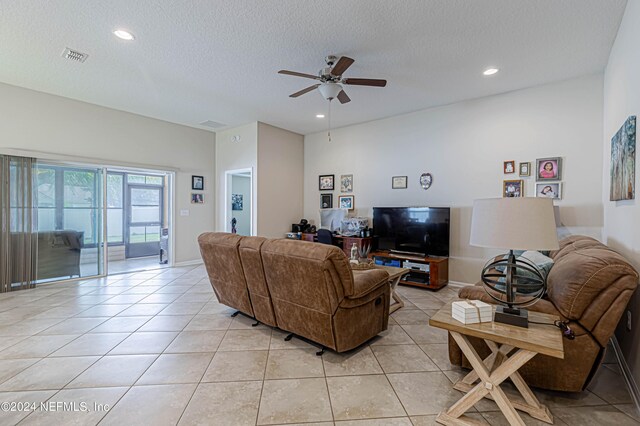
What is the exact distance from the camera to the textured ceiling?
2.49 m

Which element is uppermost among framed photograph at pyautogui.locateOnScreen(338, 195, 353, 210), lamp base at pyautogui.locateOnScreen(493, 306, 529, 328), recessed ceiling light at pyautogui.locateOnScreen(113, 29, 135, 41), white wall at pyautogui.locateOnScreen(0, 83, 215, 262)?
recessed ceiling light at pyautogui.locateOnScreen(113, 29, 135, 41)

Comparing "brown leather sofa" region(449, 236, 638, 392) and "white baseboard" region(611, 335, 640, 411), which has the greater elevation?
"brown leather sofa" region(449, 236, 638, 392)

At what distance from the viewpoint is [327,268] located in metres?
2.16

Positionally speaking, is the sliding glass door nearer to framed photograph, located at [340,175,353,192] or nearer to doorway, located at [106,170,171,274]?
doorway, located at [106,170,171,274]

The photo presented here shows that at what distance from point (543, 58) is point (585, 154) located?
54.4 inches

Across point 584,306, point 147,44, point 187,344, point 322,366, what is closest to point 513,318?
point 584,306

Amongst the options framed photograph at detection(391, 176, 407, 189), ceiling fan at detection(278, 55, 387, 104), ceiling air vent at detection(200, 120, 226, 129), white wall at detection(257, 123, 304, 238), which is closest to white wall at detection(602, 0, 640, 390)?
ceiling fan at detection(278, 55, 387, 104)

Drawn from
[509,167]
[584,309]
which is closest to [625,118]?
[509,167]

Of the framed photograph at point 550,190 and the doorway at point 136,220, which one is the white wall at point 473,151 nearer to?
the framed photograph at point 550,190

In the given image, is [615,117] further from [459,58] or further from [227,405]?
[227,405]

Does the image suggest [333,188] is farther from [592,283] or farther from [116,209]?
[116,209]

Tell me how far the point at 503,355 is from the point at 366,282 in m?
1.04

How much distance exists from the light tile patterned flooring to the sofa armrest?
1.92 feet

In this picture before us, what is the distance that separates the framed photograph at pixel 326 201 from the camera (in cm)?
617
